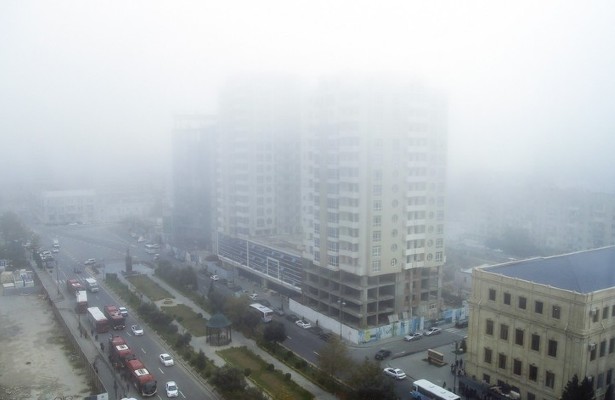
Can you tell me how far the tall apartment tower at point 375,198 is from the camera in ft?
23.4

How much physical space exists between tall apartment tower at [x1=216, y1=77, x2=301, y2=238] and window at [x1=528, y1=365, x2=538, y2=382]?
606 cm

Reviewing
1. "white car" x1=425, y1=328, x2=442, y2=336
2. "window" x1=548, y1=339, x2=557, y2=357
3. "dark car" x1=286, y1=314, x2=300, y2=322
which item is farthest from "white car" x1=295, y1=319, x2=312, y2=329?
"window" x1=548, y1=339, x2=557, y2=357

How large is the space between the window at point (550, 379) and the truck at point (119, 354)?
4.25 meters

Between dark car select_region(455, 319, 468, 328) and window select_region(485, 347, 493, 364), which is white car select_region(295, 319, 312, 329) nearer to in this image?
dark car select_region(455, 319, 468, 328)

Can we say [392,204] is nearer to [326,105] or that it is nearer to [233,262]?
[326,105]

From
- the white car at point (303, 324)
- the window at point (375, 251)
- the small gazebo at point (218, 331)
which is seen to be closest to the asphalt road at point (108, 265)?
the small gazebo at point (218, 331)

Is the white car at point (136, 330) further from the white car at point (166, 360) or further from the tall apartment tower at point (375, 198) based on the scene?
the tall apartment tower at point (375, 198)

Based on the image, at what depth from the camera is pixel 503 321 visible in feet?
18.3

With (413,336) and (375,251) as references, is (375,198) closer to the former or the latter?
(375,251)

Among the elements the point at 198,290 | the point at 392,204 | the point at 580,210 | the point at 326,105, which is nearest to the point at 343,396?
the point at 392,204

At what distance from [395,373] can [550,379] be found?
1.60m

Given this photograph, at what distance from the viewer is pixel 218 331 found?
6.96 meters

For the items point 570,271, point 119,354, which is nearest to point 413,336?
point 570,271

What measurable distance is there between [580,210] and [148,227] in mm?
12421
